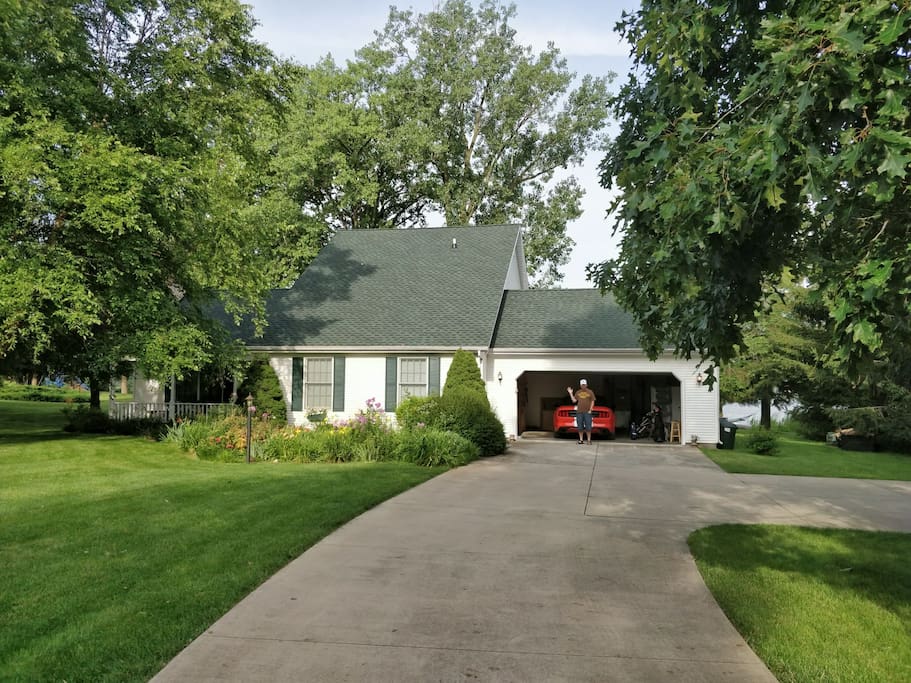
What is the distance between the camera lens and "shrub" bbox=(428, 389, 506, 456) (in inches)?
546

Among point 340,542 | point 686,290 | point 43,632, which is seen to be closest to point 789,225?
point 686,290

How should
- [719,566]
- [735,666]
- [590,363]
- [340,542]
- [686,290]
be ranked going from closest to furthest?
[735,666] → [686,290] → [719,566] → [340,542] → [590,363]

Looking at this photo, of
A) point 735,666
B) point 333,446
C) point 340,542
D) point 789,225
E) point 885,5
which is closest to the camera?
point 885,5

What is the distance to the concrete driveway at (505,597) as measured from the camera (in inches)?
149

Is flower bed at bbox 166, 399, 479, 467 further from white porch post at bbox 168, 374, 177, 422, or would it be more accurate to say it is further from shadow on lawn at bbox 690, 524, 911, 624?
shadow on lawn at bbox 690, 524, 911, 624

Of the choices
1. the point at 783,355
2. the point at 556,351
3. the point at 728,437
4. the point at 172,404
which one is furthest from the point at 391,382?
the point at 783,355

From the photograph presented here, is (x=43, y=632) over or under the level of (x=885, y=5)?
under

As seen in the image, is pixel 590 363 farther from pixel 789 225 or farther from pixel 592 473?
pixel 789 225

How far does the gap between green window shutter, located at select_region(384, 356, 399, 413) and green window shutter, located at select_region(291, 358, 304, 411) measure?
8.49 ft

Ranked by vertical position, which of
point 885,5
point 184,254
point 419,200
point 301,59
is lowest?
point 885,5

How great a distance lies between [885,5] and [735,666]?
3.63 meters

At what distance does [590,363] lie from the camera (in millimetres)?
18062

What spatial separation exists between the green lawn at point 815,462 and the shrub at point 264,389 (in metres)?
11.3

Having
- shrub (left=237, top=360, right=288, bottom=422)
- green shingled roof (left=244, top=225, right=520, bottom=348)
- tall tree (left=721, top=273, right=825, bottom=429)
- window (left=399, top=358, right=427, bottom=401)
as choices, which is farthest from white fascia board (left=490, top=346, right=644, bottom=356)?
shrub (left=237, top=360, right=288, bottom=422)
